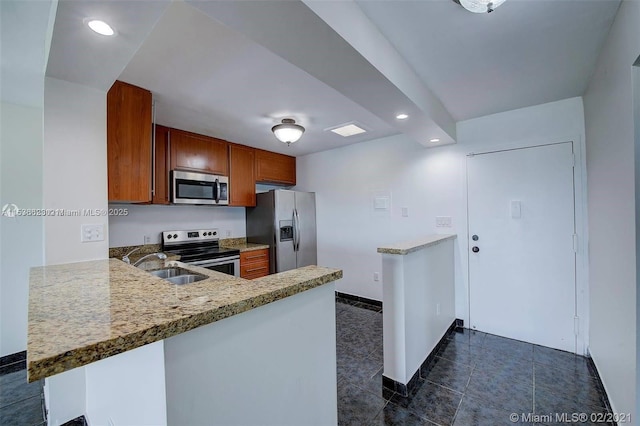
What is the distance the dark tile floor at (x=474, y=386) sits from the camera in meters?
1.70

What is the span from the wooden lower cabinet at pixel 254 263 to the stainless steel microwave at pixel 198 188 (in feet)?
2.52

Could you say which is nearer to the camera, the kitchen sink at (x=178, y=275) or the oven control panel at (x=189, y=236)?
the kitchen sink at (x=178, y=275)

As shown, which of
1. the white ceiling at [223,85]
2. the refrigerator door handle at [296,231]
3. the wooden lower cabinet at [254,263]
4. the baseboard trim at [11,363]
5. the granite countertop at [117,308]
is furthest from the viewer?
the refrigerator door handle at [296,231]

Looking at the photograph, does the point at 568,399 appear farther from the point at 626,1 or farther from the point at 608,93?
the point at 626,1

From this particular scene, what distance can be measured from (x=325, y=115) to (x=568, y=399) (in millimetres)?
2935

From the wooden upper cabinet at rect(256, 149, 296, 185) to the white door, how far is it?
2704mm

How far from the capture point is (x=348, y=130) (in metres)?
3.26

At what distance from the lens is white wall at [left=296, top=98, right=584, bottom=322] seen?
2621mm

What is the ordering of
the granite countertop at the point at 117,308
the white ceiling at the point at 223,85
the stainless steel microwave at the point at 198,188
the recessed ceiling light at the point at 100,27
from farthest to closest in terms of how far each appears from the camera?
the stainless steel microwave at the point at 198,188 < the white ceiling at the point at 223,85 < the recessed ceiling light at the point at 100,27 < the granite countertop at the point at 117,308

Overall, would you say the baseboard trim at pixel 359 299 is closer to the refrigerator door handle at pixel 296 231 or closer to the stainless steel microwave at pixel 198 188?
the refrigerator door handle at pixel 296 231

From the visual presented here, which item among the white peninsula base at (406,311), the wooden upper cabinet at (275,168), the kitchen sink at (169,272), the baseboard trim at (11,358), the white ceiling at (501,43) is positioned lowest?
the baseboard trim at (11,358)

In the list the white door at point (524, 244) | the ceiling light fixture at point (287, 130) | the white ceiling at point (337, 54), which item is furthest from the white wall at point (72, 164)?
the white door at point (524, 244)

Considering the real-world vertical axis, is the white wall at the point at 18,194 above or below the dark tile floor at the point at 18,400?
above

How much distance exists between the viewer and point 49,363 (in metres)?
0.52
